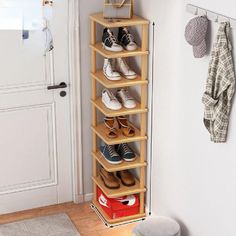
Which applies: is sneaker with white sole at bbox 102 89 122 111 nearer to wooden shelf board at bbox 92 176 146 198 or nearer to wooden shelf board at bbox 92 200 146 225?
wooden shelf board at bbox 92 176 146 198

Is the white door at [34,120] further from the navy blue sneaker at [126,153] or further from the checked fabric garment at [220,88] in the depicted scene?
the checked fabric garment at [220,88]

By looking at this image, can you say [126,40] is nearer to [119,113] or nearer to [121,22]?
[121,22]

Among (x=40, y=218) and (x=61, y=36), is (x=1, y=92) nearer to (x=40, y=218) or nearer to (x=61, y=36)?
(x=61, y=36)

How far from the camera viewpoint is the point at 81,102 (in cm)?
418

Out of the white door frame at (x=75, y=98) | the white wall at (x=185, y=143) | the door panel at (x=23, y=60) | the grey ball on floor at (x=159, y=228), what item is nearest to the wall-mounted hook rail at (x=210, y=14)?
the white wall at (x=185, y=143)

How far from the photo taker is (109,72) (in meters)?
3.86

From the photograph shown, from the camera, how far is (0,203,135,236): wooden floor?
4043mm

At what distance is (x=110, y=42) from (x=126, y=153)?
31.2 inches

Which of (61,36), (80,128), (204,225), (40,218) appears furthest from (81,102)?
(204,225)

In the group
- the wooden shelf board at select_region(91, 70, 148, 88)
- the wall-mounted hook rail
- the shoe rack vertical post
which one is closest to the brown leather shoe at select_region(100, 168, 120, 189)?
the shoe rack vertical post

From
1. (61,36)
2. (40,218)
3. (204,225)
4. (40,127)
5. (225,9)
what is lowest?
(40,218)

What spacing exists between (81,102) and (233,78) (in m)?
1.53

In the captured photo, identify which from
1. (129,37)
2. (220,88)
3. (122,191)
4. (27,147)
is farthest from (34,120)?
(220,88)

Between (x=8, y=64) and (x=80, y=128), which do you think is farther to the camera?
(x=80, y=128)
